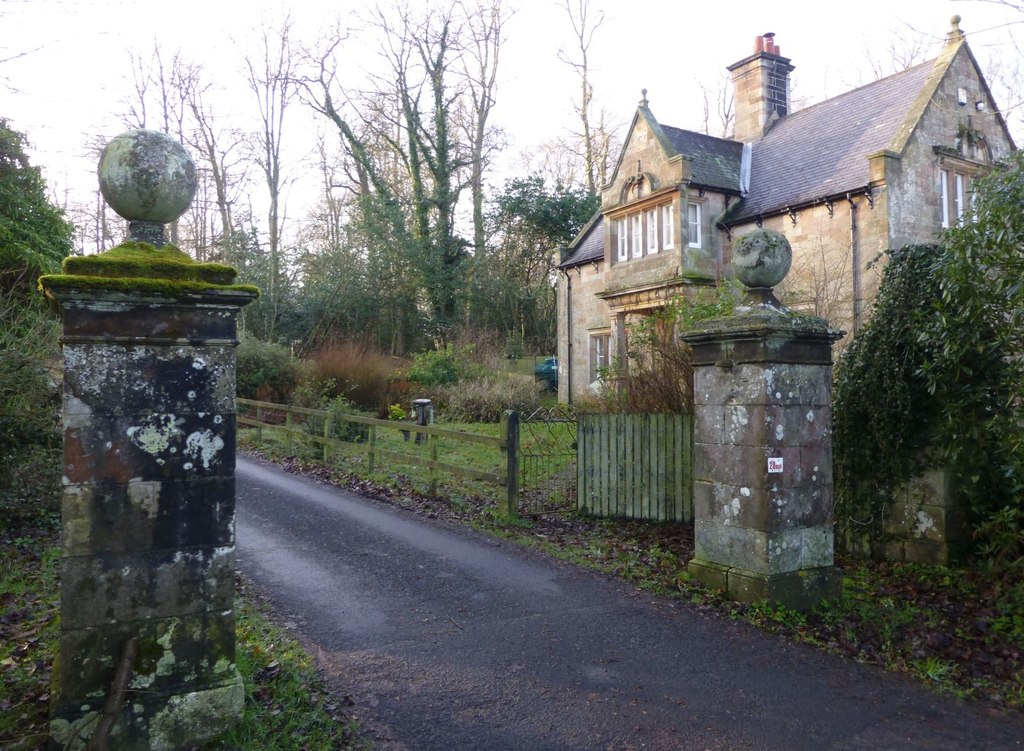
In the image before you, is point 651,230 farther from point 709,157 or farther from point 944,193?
point 944,193

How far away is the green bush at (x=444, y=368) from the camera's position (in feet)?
66.3

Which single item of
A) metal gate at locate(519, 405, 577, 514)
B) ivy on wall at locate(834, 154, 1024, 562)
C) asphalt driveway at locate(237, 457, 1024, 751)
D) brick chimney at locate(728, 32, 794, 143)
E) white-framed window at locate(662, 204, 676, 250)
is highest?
brick chimney at locate(728, 32, 794, 143)

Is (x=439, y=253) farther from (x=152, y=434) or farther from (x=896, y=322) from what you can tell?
(x=152, y=434)

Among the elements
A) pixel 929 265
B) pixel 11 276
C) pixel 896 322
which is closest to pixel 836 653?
pixel 896 322

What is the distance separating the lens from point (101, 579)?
3197 millimetres

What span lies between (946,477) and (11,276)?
439 inches

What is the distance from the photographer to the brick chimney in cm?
2217

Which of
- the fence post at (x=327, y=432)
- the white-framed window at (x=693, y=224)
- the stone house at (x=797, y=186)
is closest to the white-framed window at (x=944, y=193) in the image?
the stone house at (x=797, y=186)

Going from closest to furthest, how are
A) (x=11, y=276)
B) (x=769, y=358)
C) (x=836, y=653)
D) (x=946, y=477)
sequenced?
(x=836, y=653) < (x=769, y=358) < (x=946, y=477) < (x=11, y=276)

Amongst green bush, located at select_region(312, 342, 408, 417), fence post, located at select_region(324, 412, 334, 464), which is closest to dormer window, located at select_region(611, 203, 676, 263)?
green bush, located at select_region(312, 342, 408, 417)

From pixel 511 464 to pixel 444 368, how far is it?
12.4 metres

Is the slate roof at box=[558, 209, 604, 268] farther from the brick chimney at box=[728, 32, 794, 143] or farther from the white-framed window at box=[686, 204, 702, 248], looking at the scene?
the brick chimney at box=[728, 32, 794, 143]

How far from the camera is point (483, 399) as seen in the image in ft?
61.2

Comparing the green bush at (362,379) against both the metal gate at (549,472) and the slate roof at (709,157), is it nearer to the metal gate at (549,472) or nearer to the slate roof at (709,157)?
the metal gate at (549,472)
